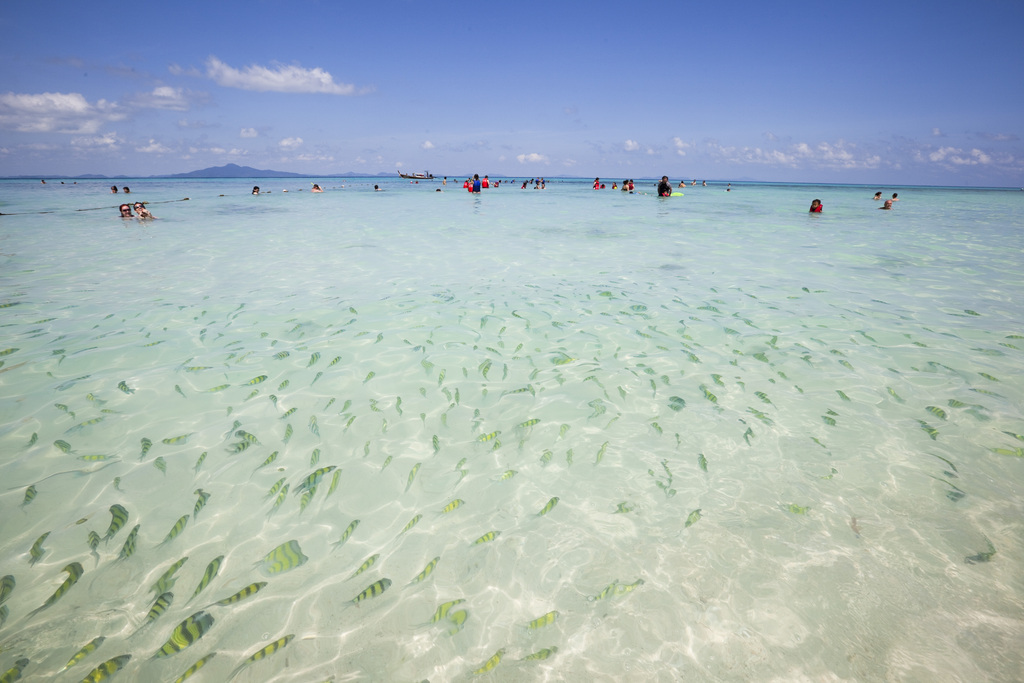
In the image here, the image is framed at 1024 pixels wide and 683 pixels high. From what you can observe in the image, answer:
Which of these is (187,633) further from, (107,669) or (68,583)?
(68,583)

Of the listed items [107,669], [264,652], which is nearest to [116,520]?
[107,669]

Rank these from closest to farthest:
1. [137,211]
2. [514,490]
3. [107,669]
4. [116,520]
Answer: [107,669] < [116,520] < [514,490] < [137,211]

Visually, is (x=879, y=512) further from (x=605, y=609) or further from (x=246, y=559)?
(x=246, y=559)

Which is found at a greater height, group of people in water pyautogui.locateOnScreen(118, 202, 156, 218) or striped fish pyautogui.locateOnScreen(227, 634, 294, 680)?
group of people in water pyautogui.locateOnScreen(118, 202, 156, 218)

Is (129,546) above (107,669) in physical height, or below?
above

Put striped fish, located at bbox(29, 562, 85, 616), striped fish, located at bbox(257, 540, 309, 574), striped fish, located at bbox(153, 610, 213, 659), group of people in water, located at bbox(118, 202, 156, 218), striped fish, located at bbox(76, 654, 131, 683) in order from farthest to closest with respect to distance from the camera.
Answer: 1. group of people in water, located at bbox(118, 202, 156, 218)
2. striped fish, located at bbox(257, 540, 309, 574)
3. striped fish, located at bbox(29, 562, 85, 616)
4. striped fish, located at bbox(153, 610, 213, 659)
5. striped fish, located at bbox(76, 654, 131, 683)

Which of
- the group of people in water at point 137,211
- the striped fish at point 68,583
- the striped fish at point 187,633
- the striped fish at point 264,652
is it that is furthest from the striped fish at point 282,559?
the group of people in water at point 137,211

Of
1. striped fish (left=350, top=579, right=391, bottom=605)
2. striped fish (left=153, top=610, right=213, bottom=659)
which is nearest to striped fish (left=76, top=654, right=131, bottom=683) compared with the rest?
striped fish (left=153, top=610, right=213, bottom=659)

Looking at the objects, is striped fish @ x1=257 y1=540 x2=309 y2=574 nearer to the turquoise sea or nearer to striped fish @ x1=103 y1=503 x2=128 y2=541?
the turquoise sea

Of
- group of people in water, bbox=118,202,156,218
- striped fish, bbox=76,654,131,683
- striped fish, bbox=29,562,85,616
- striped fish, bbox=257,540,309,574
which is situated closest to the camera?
striped fish, bbox=76,654,131,683

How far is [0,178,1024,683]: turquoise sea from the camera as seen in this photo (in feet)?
8.64

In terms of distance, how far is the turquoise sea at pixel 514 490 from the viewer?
104 inches

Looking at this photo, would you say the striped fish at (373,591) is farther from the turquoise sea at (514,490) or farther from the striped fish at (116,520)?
the striped fish at (116,520)

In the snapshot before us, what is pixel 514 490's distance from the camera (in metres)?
3.82
